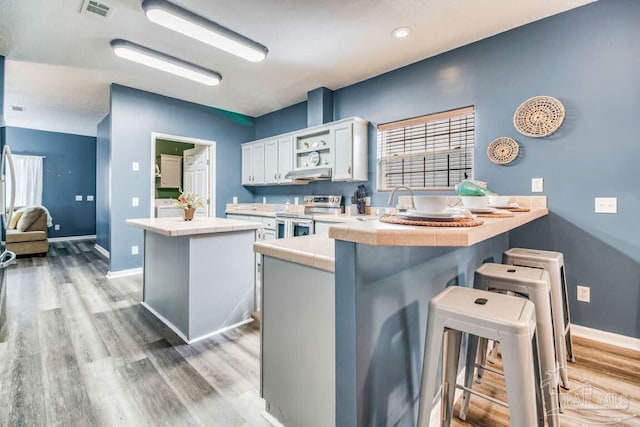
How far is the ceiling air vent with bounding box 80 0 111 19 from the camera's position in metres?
2.35

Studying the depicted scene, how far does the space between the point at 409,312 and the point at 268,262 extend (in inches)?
27.3

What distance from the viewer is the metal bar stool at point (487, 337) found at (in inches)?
37.3

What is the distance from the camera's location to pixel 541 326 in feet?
4.55

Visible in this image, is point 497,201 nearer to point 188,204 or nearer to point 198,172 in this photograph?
point 188,204

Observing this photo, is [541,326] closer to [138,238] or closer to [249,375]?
[249,375]

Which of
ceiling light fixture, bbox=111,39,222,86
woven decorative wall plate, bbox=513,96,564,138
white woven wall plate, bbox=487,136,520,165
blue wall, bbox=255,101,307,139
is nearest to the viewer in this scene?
woven decorative wall plate, bbox=513,96,564,138

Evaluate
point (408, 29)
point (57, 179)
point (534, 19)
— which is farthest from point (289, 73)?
point (57, 179)

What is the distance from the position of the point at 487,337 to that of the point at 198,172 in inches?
214

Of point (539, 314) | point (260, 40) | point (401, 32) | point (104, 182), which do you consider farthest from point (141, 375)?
point (104, 182)

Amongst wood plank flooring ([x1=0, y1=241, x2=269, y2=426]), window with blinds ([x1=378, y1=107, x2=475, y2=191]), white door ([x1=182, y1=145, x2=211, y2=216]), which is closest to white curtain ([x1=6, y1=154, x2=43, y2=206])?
white door ([x1=182, y1=145, x2=211, y2=216])

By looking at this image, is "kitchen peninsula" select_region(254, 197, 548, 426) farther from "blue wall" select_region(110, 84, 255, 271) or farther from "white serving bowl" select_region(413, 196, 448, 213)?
"blue wall" select_region(110, 84, 255, 271)

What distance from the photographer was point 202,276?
2332mm

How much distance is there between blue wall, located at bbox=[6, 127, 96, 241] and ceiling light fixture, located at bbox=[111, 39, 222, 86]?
5802 mm

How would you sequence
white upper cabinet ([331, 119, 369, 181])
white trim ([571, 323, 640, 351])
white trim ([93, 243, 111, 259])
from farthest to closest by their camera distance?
white trim ([93, 243, 111, 259]), white upper cabinet ([331, 119, 369, 181]), white trim ([571, 323, 640, 351])
